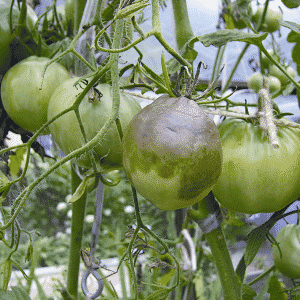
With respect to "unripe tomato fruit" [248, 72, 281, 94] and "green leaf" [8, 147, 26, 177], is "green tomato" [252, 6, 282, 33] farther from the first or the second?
"green leaf" [8, 147, 26, 177]

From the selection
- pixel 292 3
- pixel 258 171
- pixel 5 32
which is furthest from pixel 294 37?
pixel 5 32

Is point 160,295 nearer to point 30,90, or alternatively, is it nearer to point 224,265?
point 224,265

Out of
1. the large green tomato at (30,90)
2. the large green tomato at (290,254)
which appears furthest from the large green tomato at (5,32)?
the large green tomato at (290,254)

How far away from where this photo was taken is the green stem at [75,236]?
1.27 ft

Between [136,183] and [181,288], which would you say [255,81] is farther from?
[136,183]

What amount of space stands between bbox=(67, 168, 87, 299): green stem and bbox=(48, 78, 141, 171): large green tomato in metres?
0.13

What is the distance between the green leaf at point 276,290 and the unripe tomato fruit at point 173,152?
0.34 meters

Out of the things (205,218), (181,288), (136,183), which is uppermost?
(136,183)

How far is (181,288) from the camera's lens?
2.04 ft

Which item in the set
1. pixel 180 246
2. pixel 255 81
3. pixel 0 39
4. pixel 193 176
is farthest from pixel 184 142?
pixel 255 81

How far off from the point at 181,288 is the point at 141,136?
0.52m

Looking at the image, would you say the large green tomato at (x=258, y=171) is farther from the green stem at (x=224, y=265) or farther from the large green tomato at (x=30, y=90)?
the large green tomato at (x=30, y=90)

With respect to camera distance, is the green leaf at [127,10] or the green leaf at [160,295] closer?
the green leaf at [127,10]

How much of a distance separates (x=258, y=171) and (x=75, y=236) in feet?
0.77
